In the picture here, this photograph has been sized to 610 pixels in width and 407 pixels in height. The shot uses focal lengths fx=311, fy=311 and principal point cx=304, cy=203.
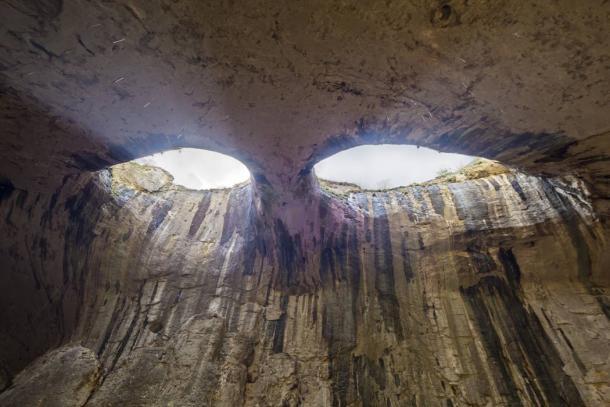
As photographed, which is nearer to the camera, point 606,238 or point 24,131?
point 24,131

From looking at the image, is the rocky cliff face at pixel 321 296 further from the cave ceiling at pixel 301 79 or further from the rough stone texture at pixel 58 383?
the cave ceiling at pixel 301 79

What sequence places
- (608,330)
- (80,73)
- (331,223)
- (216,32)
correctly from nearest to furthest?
(216,32), (80,73), (608,330), (331,223)

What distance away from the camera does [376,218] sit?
755 centimetres

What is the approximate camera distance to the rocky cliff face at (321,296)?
5531mm

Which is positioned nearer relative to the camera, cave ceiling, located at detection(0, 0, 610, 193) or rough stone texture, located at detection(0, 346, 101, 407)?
cave ceiling, located at detection(0, 0, 610, 193)

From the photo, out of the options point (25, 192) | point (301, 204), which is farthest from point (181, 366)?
point (25, 192)

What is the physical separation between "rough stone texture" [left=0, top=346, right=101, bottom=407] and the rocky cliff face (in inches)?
1.5

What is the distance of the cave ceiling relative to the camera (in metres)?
2.99

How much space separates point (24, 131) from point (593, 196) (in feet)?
30.6

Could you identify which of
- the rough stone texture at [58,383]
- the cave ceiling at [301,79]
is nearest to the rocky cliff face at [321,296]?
the rough stone texture at [58,383]

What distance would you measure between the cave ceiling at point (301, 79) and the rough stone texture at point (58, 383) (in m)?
3.00

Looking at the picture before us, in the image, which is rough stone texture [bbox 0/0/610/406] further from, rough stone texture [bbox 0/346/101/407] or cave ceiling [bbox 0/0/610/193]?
rough stone texture [bbox 0/346/101/407]

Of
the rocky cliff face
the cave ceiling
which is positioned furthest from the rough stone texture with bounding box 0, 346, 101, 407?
the cave ceiling

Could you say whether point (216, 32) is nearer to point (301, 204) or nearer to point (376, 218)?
point (301, 204)
